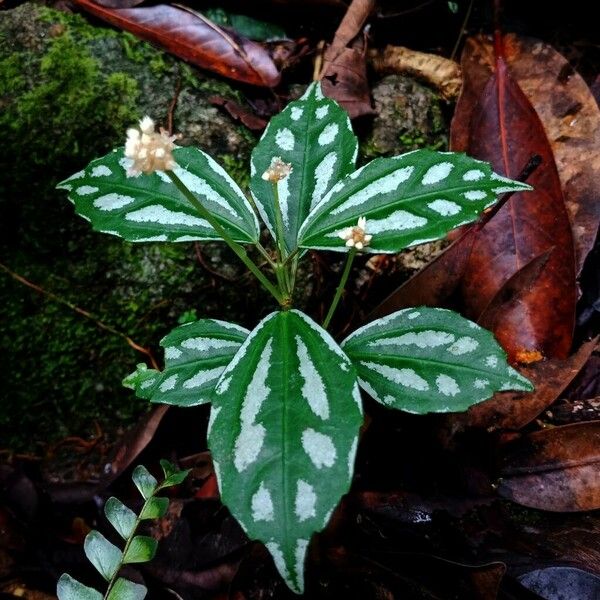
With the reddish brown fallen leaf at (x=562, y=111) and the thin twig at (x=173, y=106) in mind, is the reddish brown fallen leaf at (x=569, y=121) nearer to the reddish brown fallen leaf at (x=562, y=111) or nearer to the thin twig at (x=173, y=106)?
the reddish brown fallen leaf at (x=562, y=111)

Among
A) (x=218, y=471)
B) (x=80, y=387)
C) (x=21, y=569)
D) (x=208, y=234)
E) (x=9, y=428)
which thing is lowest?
(x=21, y=569)

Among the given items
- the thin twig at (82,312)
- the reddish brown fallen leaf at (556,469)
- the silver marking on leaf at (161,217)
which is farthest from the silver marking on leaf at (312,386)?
the thin twig at (82,312)

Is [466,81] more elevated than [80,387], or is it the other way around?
[466,81]

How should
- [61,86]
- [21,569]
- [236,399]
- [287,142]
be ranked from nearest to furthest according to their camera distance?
[236,399] < [287,142] < [21,569] < [61,86]

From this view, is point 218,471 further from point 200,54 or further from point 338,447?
point 200,54

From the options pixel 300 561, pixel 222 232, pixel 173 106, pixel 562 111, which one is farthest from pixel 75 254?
pixel 562 111

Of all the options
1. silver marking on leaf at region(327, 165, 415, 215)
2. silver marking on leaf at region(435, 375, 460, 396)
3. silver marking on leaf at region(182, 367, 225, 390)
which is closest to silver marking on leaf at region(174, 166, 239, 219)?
silver marking on leaf at region(327, 165, 415, 215)

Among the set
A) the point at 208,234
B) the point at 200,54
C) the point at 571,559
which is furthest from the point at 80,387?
the point at 571,559
